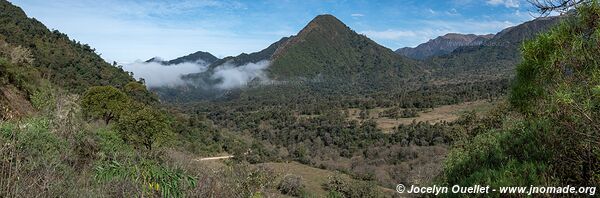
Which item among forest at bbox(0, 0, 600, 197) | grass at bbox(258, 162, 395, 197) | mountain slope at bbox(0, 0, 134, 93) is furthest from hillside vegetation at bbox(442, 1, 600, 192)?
mountain slope at bbox(0, 0, 134, 93)

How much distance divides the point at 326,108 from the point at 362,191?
82872 millimetres

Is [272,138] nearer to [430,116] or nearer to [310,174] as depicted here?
[430,116]

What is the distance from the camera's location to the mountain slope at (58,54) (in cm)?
4250

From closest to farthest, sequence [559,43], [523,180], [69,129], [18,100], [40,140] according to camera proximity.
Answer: [523,180] < [559,43] < [40,140] < [69,129] < [18,100]

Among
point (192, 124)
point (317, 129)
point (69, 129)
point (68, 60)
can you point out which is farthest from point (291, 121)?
point (69, 129)

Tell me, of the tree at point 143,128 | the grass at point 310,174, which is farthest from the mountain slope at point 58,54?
the grass at point 310,174

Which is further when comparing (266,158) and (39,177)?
(266,158)

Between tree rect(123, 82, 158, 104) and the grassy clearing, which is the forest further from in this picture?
the grassy clearing

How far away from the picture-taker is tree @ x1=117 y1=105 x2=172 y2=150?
25000 mm

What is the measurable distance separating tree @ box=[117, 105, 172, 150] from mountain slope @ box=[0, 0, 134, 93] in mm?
17073

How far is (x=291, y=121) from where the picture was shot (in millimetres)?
98688

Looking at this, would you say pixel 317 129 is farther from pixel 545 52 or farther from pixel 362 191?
pixel 545 52

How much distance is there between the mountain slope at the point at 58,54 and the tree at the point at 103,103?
9355 mm

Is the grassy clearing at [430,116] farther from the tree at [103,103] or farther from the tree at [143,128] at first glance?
the tree at [143,128]
